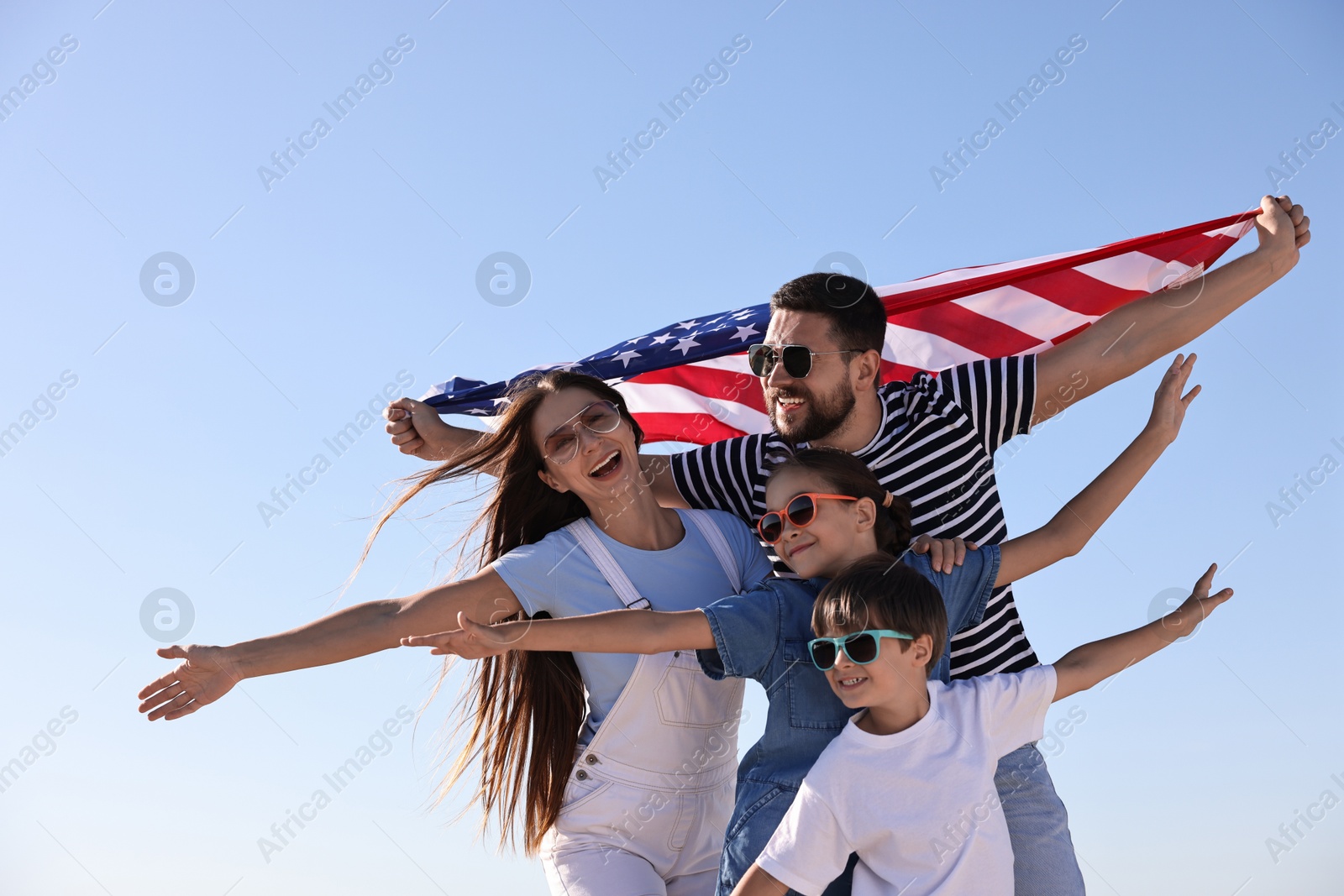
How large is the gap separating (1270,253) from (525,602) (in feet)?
13.9

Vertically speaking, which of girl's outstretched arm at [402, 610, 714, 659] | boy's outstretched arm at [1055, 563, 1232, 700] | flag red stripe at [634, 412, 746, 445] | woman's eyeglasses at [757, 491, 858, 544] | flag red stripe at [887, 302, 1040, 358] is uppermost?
flag red stripe at [887, 302, 1040, 358]

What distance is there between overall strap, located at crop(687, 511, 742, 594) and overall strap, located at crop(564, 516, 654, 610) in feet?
1.49

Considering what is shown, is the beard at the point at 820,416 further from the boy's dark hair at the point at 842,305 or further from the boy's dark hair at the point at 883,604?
the boy's dark hair at the point at 883,604

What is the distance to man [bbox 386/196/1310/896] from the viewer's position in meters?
4.72

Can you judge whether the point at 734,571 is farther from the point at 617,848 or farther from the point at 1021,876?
the point at 1021,876

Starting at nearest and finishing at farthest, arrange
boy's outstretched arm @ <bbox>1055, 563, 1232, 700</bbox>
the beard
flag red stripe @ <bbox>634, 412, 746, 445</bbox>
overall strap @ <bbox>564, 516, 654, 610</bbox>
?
boy's outstretched arm @ <bbox>1055, 563, 1232, 700</bbox>, overall strap @ <bbox>564, 516, 654, 610</bbox>, the beard, flag red stripe @ <bbox>634, 412, 746, 445</bbox>

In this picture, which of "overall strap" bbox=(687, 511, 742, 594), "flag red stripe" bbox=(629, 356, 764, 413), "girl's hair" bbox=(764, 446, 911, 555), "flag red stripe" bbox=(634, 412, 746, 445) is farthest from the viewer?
"flag red stripe" bbox=(634, 412, 746, 445)

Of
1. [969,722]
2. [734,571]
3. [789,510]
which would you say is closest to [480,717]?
[734,571]

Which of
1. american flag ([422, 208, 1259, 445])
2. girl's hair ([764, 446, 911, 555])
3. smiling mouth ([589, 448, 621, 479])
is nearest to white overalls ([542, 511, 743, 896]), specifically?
smiling mouth ([589, 448, 621, 479])

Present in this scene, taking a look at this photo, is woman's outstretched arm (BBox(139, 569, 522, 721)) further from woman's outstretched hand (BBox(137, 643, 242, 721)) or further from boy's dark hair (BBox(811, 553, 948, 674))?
boy's dark hair (BBox(811, 553, 948, 674))

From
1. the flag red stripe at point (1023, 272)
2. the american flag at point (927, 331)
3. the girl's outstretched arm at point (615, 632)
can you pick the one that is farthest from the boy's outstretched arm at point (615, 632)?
the flag red stripe at point (1023, 272)

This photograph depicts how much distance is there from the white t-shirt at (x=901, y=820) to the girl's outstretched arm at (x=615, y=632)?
2.25ft

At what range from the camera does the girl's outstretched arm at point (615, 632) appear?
4289mm

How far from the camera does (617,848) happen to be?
4.77 m
